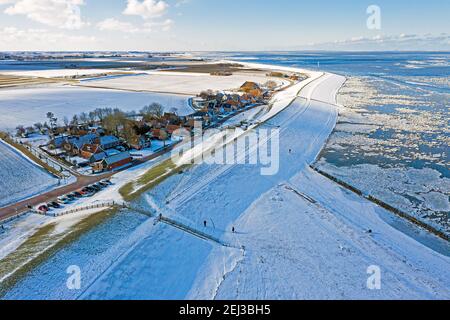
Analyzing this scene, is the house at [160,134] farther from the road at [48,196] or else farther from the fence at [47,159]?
the fence at [47,159]

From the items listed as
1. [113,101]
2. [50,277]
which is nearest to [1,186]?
[50,277]

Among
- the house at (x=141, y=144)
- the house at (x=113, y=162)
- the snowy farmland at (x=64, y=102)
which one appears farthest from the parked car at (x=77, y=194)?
the snowy farmland at (x=64, y=102)

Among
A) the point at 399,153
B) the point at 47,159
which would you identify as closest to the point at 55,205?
the point at 47,159

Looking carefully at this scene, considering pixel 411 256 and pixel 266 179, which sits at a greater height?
pixel 266 179

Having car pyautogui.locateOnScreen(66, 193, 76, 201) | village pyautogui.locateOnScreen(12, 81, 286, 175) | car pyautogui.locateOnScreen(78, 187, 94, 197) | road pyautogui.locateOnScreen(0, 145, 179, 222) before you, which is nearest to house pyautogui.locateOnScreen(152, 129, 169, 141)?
village pyautogui.locateOnScreen(12, 81, 286, 175)

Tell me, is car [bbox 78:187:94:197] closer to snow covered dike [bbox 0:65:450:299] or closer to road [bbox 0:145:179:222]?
road [bbox 0:145:179:222]
